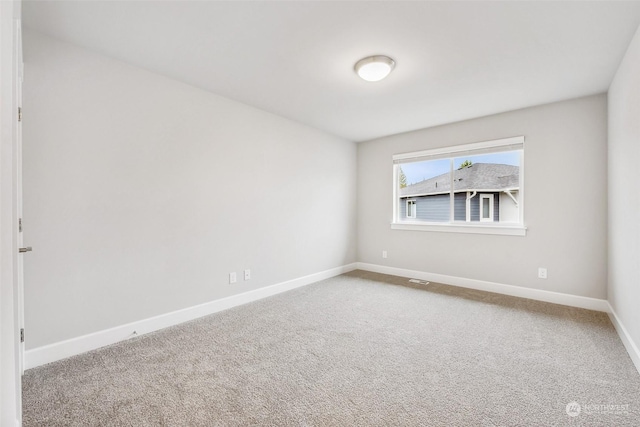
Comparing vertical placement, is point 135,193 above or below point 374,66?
below

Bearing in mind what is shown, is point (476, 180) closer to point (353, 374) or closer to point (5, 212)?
point (353, 374)

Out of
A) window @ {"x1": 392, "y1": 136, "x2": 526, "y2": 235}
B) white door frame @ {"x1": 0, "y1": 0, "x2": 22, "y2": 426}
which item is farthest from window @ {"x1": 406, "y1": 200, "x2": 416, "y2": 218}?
white door frame @ {"x1": 0, "y1": 0, "x2": 22, "y2": 426}

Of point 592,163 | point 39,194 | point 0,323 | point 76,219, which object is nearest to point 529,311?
point 592,163

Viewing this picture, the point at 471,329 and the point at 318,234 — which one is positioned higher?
the point at 318,234

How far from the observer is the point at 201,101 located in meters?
2.97

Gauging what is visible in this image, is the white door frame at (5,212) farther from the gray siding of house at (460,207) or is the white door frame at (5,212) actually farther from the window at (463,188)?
Answer: the gray siding of house at (460,207)

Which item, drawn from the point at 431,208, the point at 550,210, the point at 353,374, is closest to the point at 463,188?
the point at 431,208

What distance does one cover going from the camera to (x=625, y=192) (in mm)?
2342

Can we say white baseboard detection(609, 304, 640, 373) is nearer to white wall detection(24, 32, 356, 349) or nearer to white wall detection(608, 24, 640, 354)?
white wall detection(608, 24, 640, 354)

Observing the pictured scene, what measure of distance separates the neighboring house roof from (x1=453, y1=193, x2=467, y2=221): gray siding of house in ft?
0.33

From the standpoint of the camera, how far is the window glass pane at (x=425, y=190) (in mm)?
4328

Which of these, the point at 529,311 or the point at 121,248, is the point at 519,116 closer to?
the point at 529,311

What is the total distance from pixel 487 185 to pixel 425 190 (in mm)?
872

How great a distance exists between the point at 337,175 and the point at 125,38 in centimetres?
322
